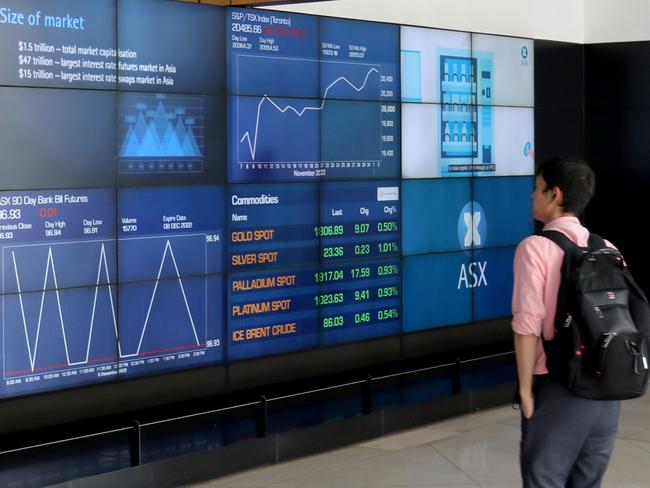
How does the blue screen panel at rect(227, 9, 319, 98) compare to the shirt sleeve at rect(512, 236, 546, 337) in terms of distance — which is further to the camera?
the blue screen panel at rect(227, 9, 319, 98)

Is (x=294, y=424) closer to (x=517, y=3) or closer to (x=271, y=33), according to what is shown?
(x=271, y=33)

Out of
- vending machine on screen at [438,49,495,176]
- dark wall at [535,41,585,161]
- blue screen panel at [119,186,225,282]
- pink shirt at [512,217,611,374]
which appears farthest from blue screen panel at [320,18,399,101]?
pink shirt at [512,217,611,374]

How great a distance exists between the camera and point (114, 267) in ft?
30.8

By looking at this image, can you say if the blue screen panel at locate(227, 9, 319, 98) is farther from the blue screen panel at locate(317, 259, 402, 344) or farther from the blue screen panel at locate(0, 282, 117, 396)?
the blue screen panel at locate(0, 282, 117, 396)

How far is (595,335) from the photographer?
435 centimetres

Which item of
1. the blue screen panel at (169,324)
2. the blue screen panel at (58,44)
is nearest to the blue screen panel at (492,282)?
the blue screen panel at (169,324)

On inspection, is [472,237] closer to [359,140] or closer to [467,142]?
[467,142]

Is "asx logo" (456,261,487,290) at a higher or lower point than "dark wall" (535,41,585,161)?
lower

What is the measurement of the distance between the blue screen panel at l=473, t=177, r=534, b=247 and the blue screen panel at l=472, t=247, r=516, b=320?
123 mm

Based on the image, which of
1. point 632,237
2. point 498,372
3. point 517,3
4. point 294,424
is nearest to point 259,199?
point 294,424

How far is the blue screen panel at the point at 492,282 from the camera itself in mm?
12777

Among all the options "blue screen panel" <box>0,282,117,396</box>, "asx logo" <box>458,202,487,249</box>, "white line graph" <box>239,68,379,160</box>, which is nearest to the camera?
"blue screen panel" <box>0,282,117,396</box>

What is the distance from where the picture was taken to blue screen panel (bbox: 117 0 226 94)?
939cm

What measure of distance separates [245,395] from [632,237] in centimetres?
647
